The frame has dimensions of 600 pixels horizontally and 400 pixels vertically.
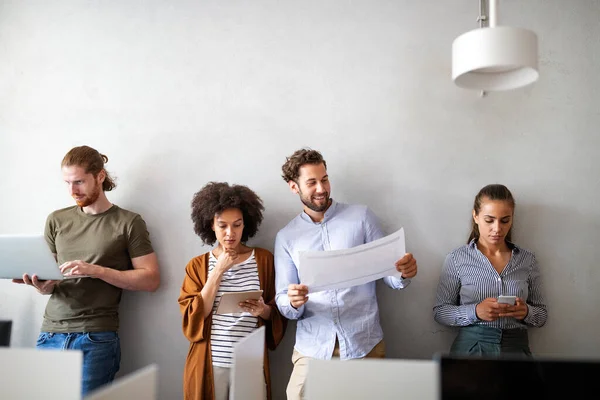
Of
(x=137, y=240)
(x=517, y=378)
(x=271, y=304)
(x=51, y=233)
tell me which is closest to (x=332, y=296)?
(x=271, y=304)

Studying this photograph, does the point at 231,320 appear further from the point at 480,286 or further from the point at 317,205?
the point at 480,286

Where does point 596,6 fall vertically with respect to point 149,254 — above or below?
above

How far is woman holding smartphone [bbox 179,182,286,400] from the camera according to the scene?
2.84 m

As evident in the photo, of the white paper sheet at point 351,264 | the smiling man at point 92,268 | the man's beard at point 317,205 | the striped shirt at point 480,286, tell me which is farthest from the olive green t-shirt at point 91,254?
the striped shirt at point 480,286

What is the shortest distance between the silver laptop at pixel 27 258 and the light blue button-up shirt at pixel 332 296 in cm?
118

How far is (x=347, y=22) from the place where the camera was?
321cm

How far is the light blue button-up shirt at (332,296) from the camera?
272cm

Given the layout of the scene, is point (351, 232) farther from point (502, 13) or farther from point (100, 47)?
point (100, 47)

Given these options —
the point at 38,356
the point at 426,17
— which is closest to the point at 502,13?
the point at 426,17

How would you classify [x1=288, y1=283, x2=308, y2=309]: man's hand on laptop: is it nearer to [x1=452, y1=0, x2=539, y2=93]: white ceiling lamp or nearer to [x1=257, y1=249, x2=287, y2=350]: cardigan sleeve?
[x1=257, y1=249, x2=287, y2=350]: cardigan sleeve

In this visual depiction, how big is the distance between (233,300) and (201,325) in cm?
29

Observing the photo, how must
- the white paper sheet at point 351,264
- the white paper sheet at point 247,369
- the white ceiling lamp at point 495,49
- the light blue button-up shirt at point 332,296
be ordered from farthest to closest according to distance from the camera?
→ 1. the light blue button-up shirt at point 332,296
2. the white paper sheet at point 351,264
3. the white ceiling lamp at point 495,49
4. the white paper sheet at point 247,369

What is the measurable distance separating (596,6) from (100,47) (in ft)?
9.91

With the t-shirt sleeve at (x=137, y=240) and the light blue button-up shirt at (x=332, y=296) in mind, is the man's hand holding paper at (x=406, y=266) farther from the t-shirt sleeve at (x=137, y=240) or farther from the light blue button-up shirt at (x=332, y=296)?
the t-shirt sleeve at (x=137, y=240)
